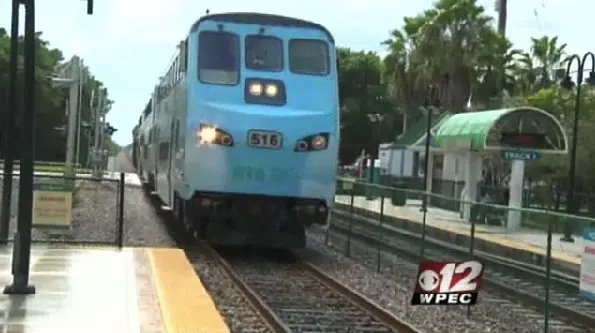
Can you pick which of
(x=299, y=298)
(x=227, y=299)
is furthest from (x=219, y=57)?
(x=227, y=299)

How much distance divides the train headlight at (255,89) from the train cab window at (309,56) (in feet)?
2.40

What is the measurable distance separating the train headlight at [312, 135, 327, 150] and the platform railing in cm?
180

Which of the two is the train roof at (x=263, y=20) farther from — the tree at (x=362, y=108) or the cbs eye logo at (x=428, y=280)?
the tree at (x=362, y=108)

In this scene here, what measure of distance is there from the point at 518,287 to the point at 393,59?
Result: 126ft

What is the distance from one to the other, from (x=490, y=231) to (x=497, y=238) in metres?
0.57

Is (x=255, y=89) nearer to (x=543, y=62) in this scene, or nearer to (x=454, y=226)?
(x=454, y=226)

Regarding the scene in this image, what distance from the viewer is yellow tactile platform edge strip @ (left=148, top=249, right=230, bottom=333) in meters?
10.4

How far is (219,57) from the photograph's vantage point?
18.5 m

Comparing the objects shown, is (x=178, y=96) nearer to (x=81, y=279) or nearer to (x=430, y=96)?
(x=81, y=279)

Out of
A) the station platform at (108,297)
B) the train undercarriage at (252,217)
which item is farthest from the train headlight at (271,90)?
the station platform at (108,297)

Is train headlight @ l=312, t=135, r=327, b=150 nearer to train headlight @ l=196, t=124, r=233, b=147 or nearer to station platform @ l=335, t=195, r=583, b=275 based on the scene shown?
train headlight @ l=196, t=124, r=233, b=147

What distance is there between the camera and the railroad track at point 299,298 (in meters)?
11.9

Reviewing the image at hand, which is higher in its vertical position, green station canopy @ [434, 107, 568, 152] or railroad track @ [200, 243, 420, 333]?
green station canopy @ [434, 107, 568, 152]

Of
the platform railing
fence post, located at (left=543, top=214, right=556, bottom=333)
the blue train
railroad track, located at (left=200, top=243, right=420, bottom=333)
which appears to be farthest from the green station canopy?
fence post, located at (left=543, top=214, right=556, bottom=333)
